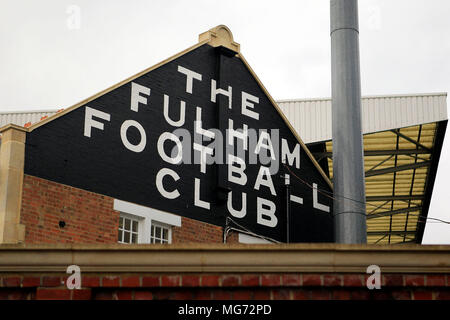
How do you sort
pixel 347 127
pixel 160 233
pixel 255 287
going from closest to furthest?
1. pixel 255 287
2. pixel 347 127
3. pixel 160 233

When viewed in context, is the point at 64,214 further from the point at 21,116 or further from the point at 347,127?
the point at 21,116

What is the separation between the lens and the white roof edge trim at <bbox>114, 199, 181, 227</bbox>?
803 inches

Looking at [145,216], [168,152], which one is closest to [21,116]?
[168,152]

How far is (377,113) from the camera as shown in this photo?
3086 centimetres

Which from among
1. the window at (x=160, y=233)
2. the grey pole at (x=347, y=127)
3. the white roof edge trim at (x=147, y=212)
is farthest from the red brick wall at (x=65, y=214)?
the grey pole at (x=347, y=127)

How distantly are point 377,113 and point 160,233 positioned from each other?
12698mm

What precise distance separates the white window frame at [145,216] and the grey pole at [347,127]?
179 inches

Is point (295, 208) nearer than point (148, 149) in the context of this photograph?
No

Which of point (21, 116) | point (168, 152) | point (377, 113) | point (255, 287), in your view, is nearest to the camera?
point (255, 287)

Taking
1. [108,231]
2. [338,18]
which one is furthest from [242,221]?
[338,18]

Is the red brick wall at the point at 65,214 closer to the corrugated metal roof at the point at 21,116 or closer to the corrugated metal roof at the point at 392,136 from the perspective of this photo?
the corrugated metal roof at the point at 392,136

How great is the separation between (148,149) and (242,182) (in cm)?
380
